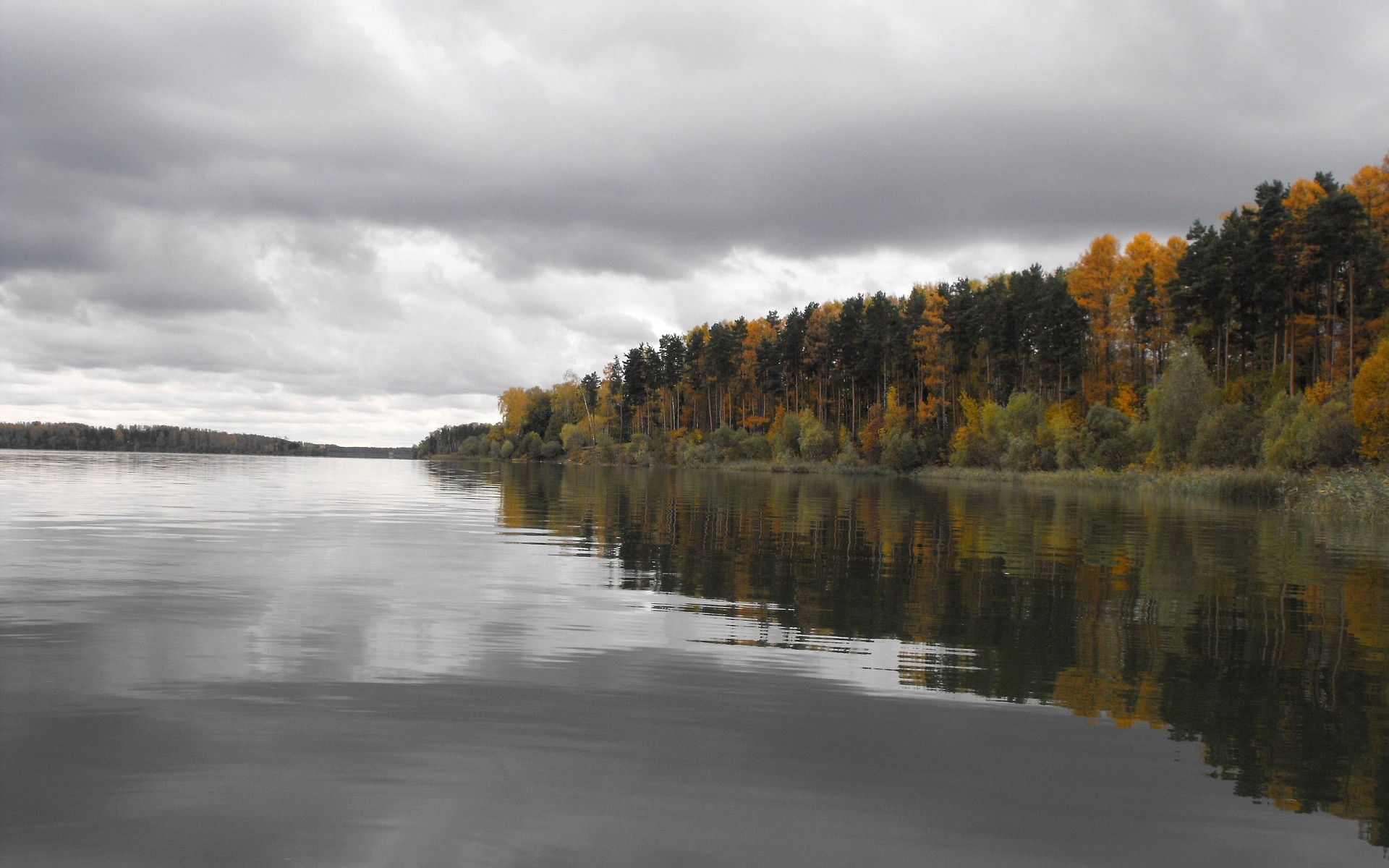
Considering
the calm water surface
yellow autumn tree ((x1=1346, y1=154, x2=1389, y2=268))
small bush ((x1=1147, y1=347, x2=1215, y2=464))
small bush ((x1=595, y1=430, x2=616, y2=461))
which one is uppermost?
yellow autumn tree ((x1=1346, y1=154, x2=1389, y2=268))

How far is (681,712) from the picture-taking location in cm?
806

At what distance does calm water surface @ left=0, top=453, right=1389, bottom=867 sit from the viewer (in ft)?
18.4

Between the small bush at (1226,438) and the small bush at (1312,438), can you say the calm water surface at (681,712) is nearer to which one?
the small bush at (1312,438)

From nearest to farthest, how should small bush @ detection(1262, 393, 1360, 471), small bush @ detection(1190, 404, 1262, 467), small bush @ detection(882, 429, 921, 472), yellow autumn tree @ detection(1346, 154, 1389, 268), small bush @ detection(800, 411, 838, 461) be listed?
1. small bush @ detection(1262, 393, 1360, 471)
2. small bush @ detection(1190, 404, 1262, 467)
3. yellow autumn tree @ detection(1346, 154, 1389, 268)
4. small bush @ detection(882, 429, 921, 472)
5. small bush @ detection(800, 411, 838, 461)

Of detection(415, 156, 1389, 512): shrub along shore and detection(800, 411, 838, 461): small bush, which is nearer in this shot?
detection(415, 156, 1389, 512): shrub along shore

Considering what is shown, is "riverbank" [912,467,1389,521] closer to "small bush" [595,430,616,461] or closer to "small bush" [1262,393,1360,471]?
"small bush" [1262,393,1360,471]

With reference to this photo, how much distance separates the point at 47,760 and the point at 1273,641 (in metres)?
13.3

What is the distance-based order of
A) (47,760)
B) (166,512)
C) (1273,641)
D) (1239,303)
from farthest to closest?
(1239,303), (166,512), (1273,641), (47,760)

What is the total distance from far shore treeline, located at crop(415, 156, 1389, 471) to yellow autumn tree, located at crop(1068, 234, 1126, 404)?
0.66 ft

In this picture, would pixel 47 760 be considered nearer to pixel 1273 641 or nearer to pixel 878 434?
pixel 1273 641

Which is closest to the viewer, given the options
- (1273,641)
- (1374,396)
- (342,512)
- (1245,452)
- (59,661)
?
(59,661)

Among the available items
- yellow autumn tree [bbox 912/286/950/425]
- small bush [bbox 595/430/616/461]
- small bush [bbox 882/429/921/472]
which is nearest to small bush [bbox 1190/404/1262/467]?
small bush [bbox 882/429/921/472]

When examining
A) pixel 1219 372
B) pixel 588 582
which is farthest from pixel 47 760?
pixel 1219 372

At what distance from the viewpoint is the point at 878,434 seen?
101625mm
